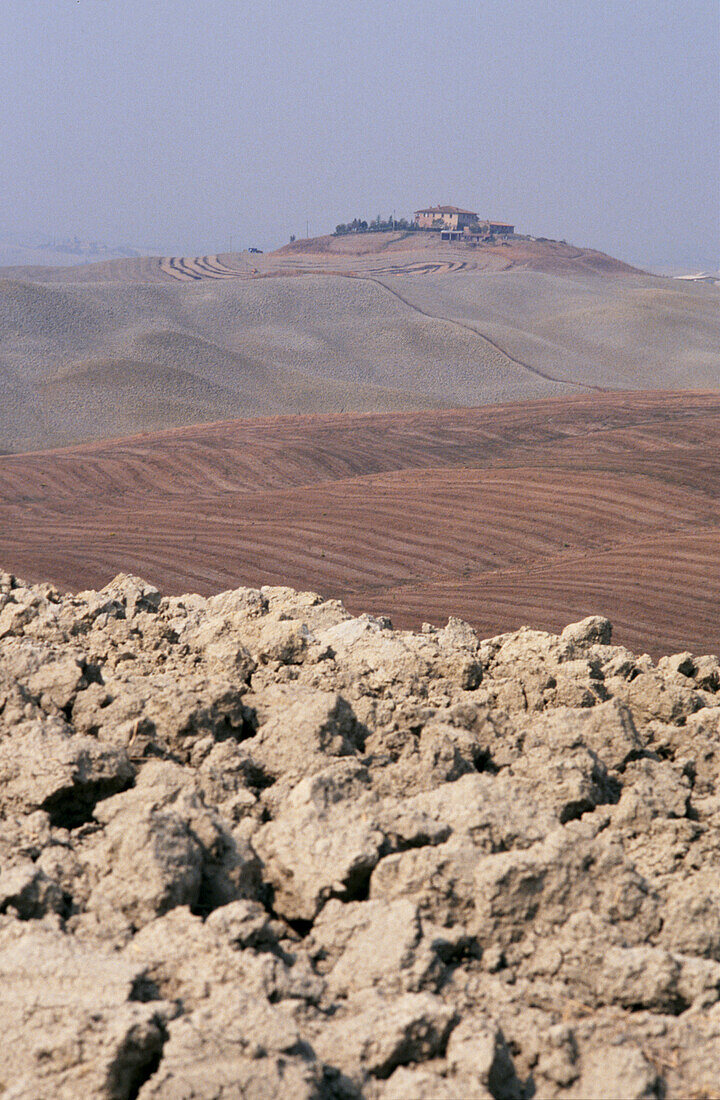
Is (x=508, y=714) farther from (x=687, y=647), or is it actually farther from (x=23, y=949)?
(x=687, y=647)

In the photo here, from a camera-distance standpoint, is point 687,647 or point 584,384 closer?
point 687,647

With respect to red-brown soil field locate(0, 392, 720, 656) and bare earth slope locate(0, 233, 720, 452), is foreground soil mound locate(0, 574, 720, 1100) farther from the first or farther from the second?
bare earth slope locate(0, 233, 720, 452)

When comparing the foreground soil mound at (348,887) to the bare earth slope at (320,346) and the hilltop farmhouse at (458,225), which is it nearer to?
the bare earth slope at (320,346)

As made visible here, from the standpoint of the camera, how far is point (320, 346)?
5888 cm

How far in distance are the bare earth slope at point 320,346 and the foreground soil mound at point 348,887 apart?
3851cm

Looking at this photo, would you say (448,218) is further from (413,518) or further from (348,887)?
(348,887)

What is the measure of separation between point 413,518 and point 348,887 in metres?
18.9

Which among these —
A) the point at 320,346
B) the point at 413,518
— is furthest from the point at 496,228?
the point at 413,518

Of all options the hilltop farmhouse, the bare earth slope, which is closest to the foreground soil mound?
the bare earth slope

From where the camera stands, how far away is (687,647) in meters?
15.0

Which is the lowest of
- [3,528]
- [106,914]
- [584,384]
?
[3,528]

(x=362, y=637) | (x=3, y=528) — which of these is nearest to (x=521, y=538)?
(x=3, y=528)

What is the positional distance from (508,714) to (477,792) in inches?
58.0

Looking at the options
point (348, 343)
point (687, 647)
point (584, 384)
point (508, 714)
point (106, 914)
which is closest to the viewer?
point (106, 914)
